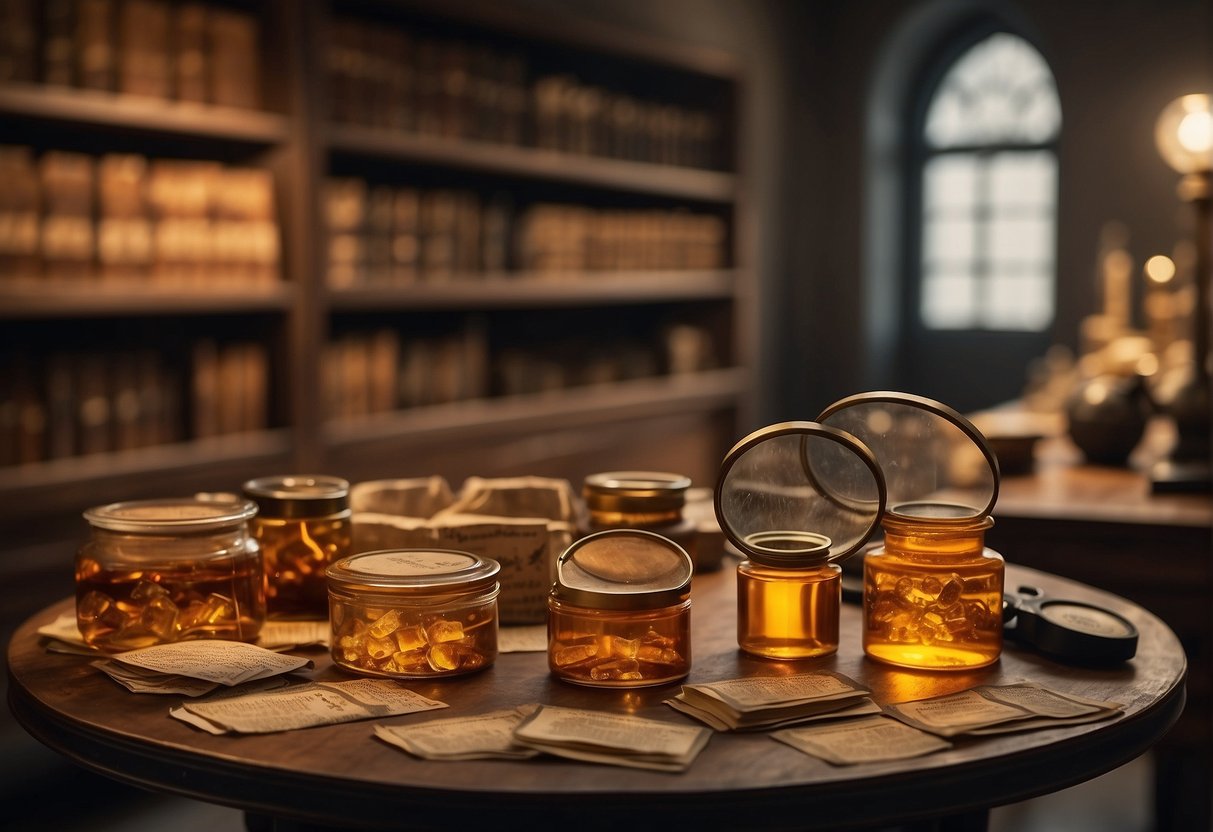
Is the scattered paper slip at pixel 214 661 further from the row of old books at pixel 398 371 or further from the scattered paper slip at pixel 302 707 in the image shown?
the row of old books at pixel 398 371

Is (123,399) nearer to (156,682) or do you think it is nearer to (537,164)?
(537,164)

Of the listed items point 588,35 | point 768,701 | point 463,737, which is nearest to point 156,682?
point 463,737

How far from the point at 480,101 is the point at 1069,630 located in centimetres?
324

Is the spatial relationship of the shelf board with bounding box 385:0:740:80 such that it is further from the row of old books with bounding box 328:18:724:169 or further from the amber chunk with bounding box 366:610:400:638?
the amber chunk with bounding box 366:610:400:638

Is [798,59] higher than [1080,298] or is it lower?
higher

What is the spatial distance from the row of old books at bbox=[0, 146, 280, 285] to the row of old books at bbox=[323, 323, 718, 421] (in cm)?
38

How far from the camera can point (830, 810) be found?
87cm

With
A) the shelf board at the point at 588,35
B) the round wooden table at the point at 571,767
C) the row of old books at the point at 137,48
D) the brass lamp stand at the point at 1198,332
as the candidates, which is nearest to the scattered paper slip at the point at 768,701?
the round wooden table at the point at 571,767

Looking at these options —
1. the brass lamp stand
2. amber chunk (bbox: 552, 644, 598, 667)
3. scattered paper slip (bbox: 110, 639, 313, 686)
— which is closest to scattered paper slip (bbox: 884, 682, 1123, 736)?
amber chunk (bbox: 552, 644, 598, 667)

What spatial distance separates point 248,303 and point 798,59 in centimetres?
411

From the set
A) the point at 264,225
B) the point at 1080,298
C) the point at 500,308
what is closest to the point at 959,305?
the point at 1080,298

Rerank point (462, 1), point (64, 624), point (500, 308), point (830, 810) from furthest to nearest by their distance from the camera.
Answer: point (500, 308) < point (462, 1) < point (64, 624) < point (830, 810)

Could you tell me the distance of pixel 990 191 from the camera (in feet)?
22.7

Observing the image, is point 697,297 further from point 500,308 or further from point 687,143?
point 500,308
